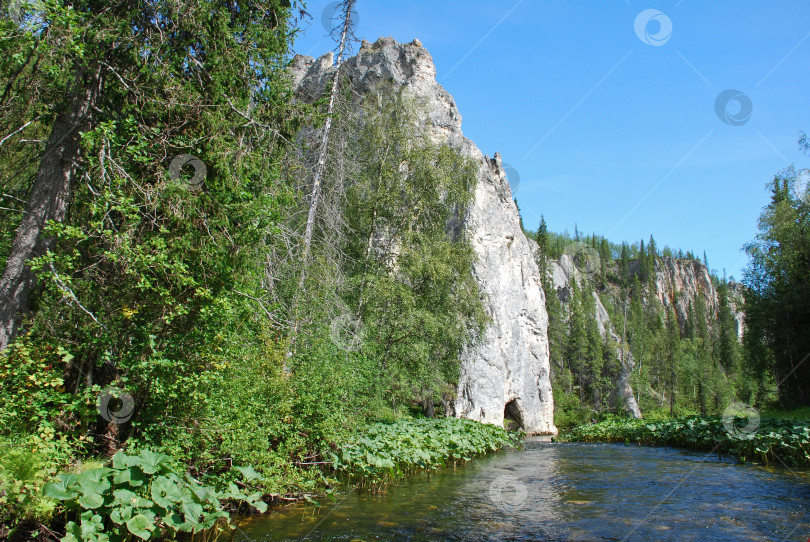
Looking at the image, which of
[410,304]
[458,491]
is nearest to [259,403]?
[458,491]

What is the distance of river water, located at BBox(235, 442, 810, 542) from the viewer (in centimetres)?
→ 715

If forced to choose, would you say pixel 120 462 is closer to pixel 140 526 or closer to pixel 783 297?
Answer: pixel 140 526

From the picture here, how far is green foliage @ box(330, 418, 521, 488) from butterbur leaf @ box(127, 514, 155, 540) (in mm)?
5101

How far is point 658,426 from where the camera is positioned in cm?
2242

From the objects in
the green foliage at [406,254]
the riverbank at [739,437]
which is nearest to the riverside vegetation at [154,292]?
the green foliage at [406,254]

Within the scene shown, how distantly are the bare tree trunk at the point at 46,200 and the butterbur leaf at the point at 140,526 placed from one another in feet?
12.2

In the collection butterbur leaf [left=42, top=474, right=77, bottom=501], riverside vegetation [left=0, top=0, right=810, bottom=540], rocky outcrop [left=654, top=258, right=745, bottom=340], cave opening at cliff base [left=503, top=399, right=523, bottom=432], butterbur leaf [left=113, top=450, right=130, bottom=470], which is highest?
rocky outcrop [left=654, top=258, right=745, bottom=340]

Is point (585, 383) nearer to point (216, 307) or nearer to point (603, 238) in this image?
point (216, 307)

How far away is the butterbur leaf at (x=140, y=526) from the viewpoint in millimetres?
5078

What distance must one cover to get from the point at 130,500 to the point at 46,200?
16.5 ft

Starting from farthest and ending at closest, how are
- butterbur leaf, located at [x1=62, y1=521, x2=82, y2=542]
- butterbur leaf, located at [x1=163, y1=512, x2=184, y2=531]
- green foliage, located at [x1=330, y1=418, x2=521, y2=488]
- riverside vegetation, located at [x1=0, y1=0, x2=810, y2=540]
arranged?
1. green foliage, located at [x1=330, y1=418, x2=521, y2=488]
2. riverside vegetation, located at [x1=0, y1=0, x2=810, y2=540]
3. butterbur leaf, located at [x1=163, y1=512, x2=184, y2=531]
4. butterbur leaf, located at [x1=62, y1=521, x2=82, y2=542]

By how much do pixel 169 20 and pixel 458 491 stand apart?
34.4 ft

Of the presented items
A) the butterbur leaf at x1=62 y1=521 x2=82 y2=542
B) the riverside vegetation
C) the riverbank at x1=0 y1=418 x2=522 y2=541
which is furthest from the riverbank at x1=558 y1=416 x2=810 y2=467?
the butterbur leaf at x1=62 y1=521 x2=82 y2=542

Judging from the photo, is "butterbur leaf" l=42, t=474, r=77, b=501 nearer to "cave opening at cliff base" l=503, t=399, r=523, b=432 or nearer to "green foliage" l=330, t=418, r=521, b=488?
"green foliage" l=330, t=418, r=521, b=488
